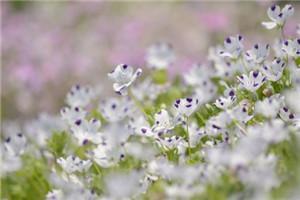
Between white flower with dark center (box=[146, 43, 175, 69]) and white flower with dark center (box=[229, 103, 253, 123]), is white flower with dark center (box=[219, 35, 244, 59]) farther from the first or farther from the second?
white flower with dark center (box=[146, 43, 175, 69])

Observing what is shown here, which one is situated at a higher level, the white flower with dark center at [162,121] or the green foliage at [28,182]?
the green foliage at [28,182]

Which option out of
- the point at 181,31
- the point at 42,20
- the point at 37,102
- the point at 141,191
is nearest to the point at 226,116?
the point at 141,191

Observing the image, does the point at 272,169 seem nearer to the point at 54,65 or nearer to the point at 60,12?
the point at 54,65

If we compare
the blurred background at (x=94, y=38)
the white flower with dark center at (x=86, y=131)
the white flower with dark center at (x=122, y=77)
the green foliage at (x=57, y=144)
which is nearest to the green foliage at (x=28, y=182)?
the green foliage at (x=57, y=144)

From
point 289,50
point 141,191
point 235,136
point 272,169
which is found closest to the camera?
point 272,169

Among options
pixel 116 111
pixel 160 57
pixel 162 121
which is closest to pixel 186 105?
pixel 162 121

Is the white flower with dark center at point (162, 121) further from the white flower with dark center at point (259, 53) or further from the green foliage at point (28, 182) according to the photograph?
the green foliage at point (28, 182)

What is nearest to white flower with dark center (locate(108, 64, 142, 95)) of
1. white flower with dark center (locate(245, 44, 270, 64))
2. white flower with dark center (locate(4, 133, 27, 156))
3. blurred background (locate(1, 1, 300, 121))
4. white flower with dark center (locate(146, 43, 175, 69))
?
white flower with dark center (locate(245, 44, 270, 64))
